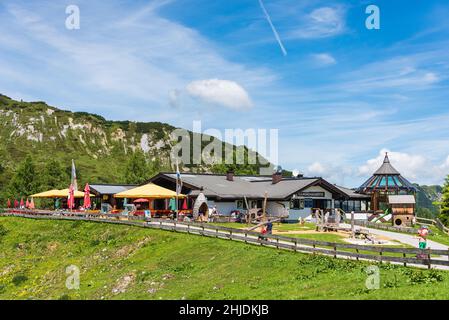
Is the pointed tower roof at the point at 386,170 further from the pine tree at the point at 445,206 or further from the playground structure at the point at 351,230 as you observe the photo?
the playground structure at the point at 351,230

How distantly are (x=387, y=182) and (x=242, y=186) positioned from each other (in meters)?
20.5

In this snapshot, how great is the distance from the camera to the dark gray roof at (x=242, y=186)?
175 ft

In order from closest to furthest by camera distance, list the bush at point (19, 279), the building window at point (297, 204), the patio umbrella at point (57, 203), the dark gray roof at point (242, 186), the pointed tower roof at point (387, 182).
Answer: the bush at point (19, 279)
the dark gray roof at point (242, 186)
the building window at point (297, 204)
the patio umbrella at point (57, 203)
the pointed tower roof at point (387, 182)

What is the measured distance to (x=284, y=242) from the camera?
35219 mm

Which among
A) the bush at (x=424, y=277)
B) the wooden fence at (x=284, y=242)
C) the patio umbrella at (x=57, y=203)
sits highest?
the patio umbrella at (x=57, y=203)

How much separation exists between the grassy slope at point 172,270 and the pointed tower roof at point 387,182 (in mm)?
35587

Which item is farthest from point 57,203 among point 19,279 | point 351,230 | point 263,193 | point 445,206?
point 445,206

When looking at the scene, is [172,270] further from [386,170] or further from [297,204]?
[386,170]

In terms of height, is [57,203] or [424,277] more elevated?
[57,203]

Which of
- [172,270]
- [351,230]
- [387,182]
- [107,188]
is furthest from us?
[387,182]

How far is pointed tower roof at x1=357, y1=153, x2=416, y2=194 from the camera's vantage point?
6481 centimetres

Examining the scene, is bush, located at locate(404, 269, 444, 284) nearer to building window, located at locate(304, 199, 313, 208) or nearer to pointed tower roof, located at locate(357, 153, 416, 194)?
building window, located at locate(304, 199, 313, 208)

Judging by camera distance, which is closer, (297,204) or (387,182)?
(297,204)

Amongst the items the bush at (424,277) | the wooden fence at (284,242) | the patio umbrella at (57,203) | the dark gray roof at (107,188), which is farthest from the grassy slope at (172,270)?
the patio umbrella at (57,203)
